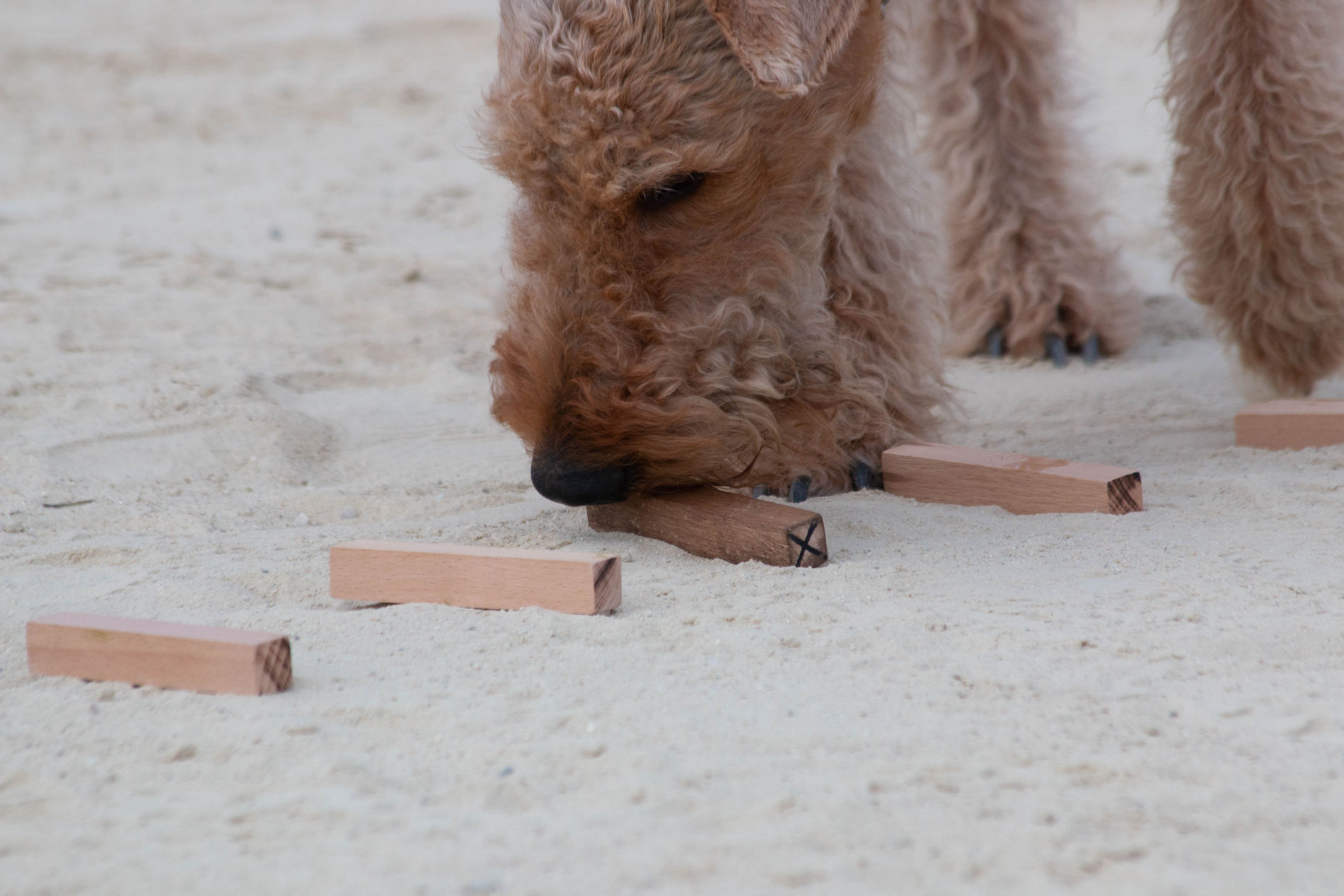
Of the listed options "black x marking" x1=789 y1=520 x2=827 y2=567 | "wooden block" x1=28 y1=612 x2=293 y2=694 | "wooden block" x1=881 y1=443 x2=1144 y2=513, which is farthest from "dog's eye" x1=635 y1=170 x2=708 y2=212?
"wooden block" x1=28 y1=612 x2=293 y2=694

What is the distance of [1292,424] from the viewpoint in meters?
2.54

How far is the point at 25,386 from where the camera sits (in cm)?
302

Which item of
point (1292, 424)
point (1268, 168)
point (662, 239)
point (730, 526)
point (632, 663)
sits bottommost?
point (632, 663)

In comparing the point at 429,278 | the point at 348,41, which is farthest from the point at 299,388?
the point at 348,41

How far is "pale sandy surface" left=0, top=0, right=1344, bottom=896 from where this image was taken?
1.11 meters

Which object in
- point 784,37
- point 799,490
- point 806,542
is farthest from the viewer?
point 799,490

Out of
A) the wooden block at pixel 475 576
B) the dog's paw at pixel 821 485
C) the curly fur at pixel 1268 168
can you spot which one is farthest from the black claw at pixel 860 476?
the curly fur at pixel 1268 168

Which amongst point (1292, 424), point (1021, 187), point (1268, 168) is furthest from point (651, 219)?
point (1021, 187)

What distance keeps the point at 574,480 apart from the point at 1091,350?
221cm

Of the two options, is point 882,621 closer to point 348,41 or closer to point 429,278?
point 429,278

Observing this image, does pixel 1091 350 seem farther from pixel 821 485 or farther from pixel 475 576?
pixel 475 576

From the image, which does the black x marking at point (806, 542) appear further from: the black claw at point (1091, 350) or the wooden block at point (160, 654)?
the black claw at point (1091, 350)

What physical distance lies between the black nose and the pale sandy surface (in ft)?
0.46

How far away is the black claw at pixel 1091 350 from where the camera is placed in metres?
3.61
